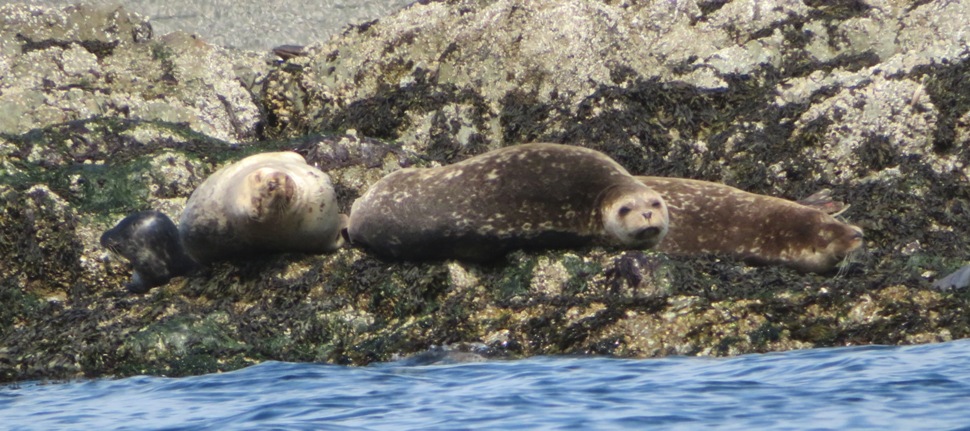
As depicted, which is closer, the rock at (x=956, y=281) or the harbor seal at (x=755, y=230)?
the rock at (x=956, y=281)

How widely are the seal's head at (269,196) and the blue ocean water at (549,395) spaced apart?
48.2 inches

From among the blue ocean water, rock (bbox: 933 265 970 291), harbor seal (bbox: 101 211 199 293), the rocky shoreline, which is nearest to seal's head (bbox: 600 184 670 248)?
the rocky shoreline

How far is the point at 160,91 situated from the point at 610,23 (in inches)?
129

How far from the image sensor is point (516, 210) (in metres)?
6.93

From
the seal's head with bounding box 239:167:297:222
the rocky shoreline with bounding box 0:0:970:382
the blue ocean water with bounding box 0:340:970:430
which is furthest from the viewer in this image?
the seal's head with bounding box 239:167:297:222

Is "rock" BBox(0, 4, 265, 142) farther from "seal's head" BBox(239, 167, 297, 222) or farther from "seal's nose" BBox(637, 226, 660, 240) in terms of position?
"seal's nose" BBox(637, 226, 660, 240)

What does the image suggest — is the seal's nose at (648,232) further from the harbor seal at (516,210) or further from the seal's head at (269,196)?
the seal's head at (269,196)

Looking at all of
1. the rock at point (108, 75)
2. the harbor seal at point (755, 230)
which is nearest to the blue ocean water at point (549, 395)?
the harbor seal at point (755, 230)

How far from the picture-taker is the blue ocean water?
4.58 m

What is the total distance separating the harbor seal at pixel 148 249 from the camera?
7223mm

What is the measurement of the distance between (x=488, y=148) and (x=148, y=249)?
2.68m

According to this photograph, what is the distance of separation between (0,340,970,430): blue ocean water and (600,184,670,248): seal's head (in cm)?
122

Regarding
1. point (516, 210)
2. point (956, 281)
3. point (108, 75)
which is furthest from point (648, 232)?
point (108, 75)

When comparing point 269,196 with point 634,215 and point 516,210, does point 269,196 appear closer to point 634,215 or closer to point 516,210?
point 516,210
